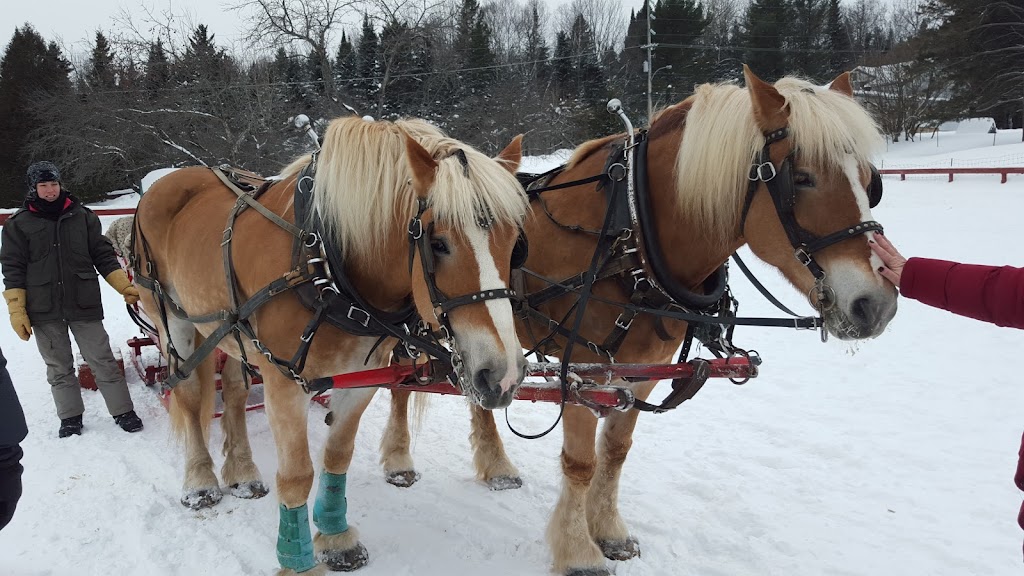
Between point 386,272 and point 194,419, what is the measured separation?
2265 millimetres

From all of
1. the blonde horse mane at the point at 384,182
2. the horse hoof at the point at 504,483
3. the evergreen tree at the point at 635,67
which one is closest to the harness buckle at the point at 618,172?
the blonde horse mane at the point at 384,182

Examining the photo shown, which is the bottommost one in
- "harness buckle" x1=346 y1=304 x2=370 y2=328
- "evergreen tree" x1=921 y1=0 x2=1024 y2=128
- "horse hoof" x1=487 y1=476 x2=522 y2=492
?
"horse hoof" x1=487 y1=476 x2=522 y2=492

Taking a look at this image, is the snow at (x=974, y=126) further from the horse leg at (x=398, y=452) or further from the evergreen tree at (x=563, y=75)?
the horse leg at (x=398, y=452)

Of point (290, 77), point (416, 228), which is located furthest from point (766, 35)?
point (416, 228)

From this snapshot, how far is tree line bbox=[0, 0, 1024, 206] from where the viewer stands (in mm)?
18828

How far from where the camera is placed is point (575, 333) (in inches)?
100.0

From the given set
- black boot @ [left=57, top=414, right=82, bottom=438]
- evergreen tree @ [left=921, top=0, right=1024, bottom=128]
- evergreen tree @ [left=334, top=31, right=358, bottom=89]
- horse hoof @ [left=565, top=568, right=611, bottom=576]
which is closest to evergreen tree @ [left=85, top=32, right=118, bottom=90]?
evergreen tree @ [left=334, top=31, right=358, bottom=89]

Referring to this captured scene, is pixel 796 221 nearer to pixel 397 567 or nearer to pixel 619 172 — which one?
pixel 619 172

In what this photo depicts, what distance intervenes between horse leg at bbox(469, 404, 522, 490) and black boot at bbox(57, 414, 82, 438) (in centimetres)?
304

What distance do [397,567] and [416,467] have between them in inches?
47.4

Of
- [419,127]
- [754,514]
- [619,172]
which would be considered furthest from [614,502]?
[419,127]

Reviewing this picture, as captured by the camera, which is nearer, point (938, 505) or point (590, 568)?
point (590, 568)

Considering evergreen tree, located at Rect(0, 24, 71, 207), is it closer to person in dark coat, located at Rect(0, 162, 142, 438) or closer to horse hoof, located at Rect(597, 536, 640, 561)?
person in dark coat, located at Rect(0, 162, 142, 438)

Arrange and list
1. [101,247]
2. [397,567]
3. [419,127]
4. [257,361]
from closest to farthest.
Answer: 1. [419,127]
2. [257,361]
3. [397,567]
4. [101,247]
